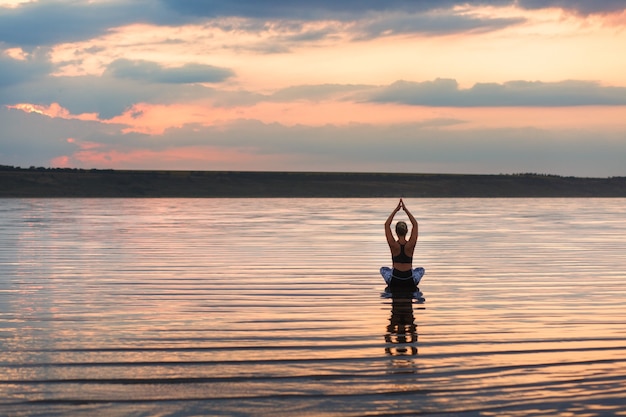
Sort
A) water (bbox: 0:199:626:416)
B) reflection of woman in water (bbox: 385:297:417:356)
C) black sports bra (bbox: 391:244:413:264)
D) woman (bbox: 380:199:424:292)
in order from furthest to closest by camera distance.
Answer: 1. black sports bra (bbox: 391:244:413:264)
2. woman (bbox: 380:199:424:292)
3. reflection of woman in water (bbox: 385:297:417:356)
4. water (bbox: 0:199:626:416)

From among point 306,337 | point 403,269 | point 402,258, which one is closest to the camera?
point 306,337

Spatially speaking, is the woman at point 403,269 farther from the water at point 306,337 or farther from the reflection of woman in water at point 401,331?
the reflection of woman in water at point 401,331

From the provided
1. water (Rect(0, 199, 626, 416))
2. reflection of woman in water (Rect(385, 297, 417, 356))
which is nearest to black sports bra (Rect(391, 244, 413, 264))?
water (Rect(0, 199, 626, 416))

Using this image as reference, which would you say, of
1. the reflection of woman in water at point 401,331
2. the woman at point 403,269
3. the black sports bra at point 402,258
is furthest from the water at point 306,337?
the black sports bra at point 402,258

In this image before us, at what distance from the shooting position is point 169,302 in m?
17.3

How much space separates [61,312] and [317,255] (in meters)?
14.1

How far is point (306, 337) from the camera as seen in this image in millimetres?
13031

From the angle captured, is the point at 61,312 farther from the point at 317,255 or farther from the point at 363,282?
the point at 317,255

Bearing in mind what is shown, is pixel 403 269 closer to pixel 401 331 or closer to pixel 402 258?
pixel 402 258

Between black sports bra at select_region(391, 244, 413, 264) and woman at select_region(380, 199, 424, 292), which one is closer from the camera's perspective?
woman at select_region(380, 199, 424, 292)

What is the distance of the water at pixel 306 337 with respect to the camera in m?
9.12

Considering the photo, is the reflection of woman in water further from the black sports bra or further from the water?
the black sports bra

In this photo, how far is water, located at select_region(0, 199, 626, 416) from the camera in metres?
9.12

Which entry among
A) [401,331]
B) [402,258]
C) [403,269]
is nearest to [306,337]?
[401,331]
